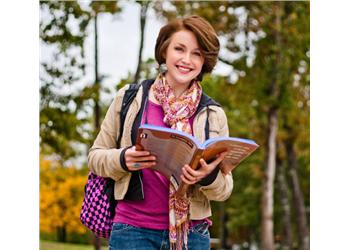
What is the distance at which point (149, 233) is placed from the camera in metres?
2.72

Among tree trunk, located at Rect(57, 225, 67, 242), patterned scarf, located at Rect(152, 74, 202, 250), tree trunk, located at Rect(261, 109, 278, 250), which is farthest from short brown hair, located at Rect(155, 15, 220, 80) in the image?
tree trunk, located at Rect(57, 225, 67, 242)

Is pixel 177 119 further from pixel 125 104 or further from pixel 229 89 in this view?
pixel 229 89

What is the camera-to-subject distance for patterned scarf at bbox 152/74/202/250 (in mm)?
2684

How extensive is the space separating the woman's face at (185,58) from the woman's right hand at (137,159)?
39 centimetres

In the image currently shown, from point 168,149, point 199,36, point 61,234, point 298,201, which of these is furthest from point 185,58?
point 61,234

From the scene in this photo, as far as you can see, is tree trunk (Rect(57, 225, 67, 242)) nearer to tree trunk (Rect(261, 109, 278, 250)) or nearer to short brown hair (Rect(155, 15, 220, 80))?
tree trunk (Rect(261, 109, 278, 250))

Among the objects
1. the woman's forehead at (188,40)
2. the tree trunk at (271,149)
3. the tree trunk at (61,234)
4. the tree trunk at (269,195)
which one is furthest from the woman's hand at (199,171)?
the tree trunk at (61,234)

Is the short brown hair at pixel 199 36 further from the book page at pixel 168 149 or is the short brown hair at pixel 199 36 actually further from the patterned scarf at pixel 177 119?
the book page at pixel 168 149

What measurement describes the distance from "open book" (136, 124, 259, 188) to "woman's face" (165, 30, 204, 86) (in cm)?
37

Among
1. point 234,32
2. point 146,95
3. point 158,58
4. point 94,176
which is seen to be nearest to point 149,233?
point 94,176

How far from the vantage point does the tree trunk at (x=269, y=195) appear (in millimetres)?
14109
